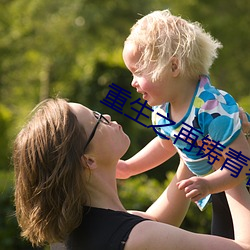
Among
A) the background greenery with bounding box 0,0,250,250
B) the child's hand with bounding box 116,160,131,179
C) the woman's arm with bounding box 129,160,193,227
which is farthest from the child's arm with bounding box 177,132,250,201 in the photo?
the background greenery with bounding box 0,0,250,250

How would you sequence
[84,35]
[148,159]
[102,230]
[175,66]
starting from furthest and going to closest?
[84,35] → [148,159] → [175,66] → [102,230]

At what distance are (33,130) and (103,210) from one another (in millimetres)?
421

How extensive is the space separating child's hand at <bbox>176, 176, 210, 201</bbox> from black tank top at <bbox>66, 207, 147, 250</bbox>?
0.21m

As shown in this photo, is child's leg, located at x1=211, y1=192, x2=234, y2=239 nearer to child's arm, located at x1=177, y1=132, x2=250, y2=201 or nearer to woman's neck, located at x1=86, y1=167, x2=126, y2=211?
child's arm, located at x1=177, y1=132, x2=250, y2=201

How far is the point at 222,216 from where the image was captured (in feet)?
10.5

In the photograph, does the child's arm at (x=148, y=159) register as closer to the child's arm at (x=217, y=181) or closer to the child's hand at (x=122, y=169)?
the child's hand at (x=122, y=169)

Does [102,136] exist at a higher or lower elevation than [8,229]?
higher

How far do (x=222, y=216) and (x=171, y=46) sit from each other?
0.79 meters

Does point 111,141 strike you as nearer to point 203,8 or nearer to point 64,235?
point 64,235

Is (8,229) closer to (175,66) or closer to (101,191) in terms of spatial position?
(101,191)

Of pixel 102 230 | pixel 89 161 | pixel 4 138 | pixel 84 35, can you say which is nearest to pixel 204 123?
pixel 89 161

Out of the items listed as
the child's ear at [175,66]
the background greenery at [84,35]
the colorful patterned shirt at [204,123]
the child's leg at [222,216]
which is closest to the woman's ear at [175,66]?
the child's ear at [175,66]

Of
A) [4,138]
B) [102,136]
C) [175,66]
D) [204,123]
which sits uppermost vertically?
[175,66]

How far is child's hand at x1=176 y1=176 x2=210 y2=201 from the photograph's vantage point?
2.74 metres
